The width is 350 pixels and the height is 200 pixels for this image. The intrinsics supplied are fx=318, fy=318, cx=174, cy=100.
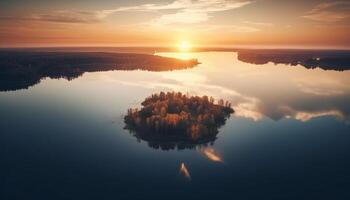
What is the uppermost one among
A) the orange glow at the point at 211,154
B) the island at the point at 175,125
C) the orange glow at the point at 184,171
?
the island at the point at 175,125

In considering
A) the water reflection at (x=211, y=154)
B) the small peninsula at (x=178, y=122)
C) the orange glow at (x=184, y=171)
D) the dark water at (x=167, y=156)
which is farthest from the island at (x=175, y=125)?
the orange glow at (x=184, y=171)

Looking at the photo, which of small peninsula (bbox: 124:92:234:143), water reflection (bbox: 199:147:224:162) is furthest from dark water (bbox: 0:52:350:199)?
small peninsula (bbox: 124:92:234:143)

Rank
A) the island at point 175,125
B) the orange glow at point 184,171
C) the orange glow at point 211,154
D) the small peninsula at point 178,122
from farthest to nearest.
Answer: the small peninsula at point 178,122, the island at point 175,125, the orange glow at point 211,154, the orange glow at point 184,171

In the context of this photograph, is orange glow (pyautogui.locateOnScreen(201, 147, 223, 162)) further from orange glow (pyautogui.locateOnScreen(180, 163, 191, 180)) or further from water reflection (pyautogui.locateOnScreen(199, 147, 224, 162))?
orange glow (pyautogui.locateOnScreen(180, 163, 191, 180))

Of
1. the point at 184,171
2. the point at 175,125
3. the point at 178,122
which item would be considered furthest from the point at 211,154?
the point at 178,122

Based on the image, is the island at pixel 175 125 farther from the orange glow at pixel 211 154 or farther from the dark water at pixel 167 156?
the orange glow at pixel 211 154

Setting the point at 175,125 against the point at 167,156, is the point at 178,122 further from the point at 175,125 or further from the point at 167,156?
the point at 167,156

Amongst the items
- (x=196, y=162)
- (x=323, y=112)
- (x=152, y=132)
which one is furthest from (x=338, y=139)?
(x=152, y=132)
